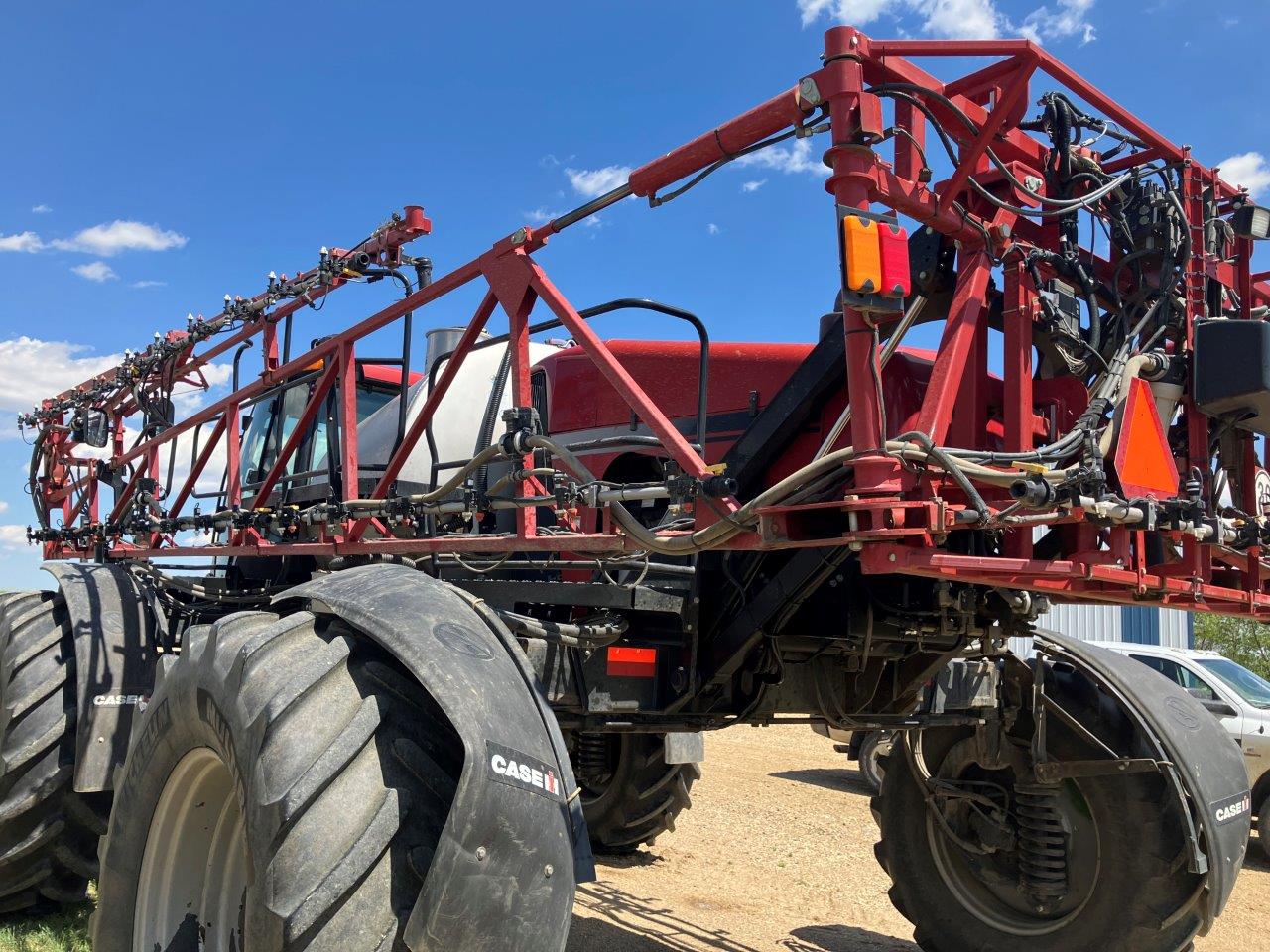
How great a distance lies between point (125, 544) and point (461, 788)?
4.93 metres

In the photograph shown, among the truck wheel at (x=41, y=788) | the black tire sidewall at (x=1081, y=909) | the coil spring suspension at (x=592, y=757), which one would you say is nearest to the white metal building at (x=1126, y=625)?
the coil spring suspension at (x=592, y=757)

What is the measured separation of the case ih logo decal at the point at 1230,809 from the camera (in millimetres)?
4043

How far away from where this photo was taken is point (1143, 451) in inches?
113

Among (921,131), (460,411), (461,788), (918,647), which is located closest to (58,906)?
(460,411)

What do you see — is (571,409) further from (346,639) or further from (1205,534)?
(1205,534)

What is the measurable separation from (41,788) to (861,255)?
3963 mm

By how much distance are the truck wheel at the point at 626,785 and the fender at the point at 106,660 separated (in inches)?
89.4

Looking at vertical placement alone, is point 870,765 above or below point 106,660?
below

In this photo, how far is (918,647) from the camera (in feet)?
13.3

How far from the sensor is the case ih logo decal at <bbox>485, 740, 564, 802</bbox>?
247 cm

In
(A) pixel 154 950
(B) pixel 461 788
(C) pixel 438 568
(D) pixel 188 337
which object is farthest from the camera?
(D) pixel 188 337

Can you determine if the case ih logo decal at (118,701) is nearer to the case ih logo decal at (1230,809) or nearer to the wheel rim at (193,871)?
the wheel rim at (193,871)

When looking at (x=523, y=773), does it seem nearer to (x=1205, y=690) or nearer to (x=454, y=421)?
(x=454, y=421)

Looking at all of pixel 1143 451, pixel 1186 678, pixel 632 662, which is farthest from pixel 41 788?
pixel 1186 678
